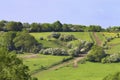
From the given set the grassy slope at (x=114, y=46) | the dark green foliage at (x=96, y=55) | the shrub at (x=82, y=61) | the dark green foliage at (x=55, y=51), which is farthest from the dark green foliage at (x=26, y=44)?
the grassy slope at (x=114, y=46)

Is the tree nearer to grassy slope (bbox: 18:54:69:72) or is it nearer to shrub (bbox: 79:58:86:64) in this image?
grassy slope (bbox: 18:54:69:72)

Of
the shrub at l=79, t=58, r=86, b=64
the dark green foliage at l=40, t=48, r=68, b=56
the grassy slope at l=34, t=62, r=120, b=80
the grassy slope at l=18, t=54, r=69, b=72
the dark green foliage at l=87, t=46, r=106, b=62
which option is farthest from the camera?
the dark green foliage at l=40, t=48, r=68, b=56

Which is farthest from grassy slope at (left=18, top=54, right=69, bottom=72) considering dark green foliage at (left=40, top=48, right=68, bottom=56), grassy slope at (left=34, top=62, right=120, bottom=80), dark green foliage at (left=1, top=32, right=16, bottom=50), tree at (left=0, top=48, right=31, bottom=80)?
tree at (left=0, top=48, right=31, bottom=80)

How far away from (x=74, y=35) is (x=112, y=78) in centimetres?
11773

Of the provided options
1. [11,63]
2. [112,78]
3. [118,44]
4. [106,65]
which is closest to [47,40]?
[118,44]

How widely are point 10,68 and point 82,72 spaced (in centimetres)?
8123

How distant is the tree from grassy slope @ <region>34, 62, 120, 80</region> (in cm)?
6795

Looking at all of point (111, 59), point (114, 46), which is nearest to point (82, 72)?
point (111, 59)

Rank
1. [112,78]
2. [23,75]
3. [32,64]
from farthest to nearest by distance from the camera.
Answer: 1. [32,64]
2. [112,78]
3. [23,75]

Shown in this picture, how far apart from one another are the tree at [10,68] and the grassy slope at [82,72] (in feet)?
223

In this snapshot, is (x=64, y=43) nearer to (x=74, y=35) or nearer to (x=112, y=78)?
(x=74, y=35)

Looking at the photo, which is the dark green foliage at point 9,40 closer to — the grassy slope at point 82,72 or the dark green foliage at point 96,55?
the dark green foliage at point 96,55

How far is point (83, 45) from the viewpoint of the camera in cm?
17525

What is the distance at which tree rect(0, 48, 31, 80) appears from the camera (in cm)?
4922
